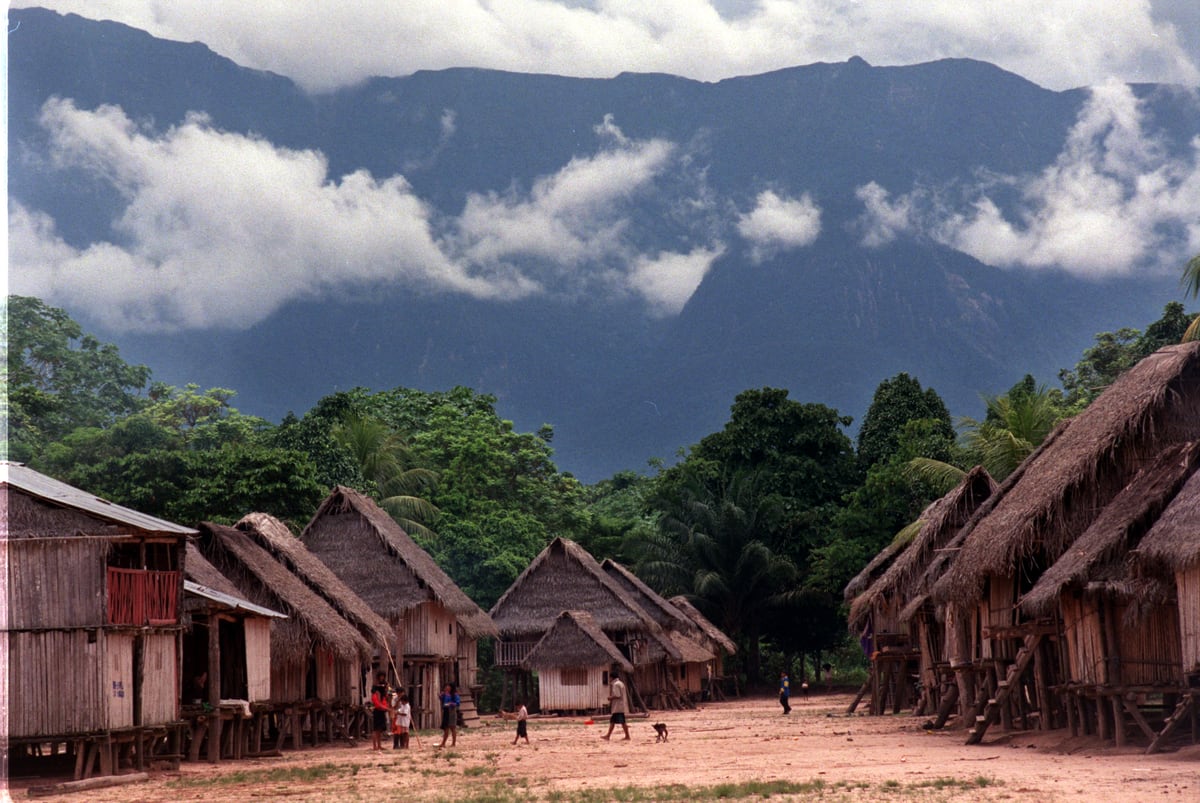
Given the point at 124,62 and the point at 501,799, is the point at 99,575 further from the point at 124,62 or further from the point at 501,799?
the point at 124,62

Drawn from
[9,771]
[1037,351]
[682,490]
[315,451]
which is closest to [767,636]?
[682,490]

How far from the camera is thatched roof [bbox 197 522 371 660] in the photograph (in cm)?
2788

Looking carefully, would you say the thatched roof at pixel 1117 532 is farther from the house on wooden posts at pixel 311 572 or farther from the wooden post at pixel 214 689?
the house on wooden posts at pixel 311 572

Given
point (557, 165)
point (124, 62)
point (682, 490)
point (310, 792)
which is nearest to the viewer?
point (310, 792)

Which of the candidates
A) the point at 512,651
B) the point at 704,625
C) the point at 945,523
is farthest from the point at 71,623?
the point at 704,625

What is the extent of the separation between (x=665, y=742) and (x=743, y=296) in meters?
123

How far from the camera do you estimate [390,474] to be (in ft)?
184

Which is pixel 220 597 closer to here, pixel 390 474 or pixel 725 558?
pixel 390 474

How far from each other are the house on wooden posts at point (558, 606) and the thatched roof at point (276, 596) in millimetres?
17673

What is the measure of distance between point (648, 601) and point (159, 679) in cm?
3275

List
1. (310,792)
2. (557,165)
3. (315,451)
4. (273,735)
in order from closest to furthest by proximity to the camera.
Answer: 1. (310,792)
2. (273,735)
3. (315,451)
4. (557,165)

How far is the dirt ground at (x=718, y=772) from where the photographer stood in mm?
15922

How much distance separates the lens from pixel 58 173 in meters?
127

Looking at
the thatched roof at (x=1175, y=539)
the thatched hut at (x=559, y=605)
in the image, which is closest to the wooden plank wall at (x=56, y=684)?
the thatched roof at (x=1175, y=539)
